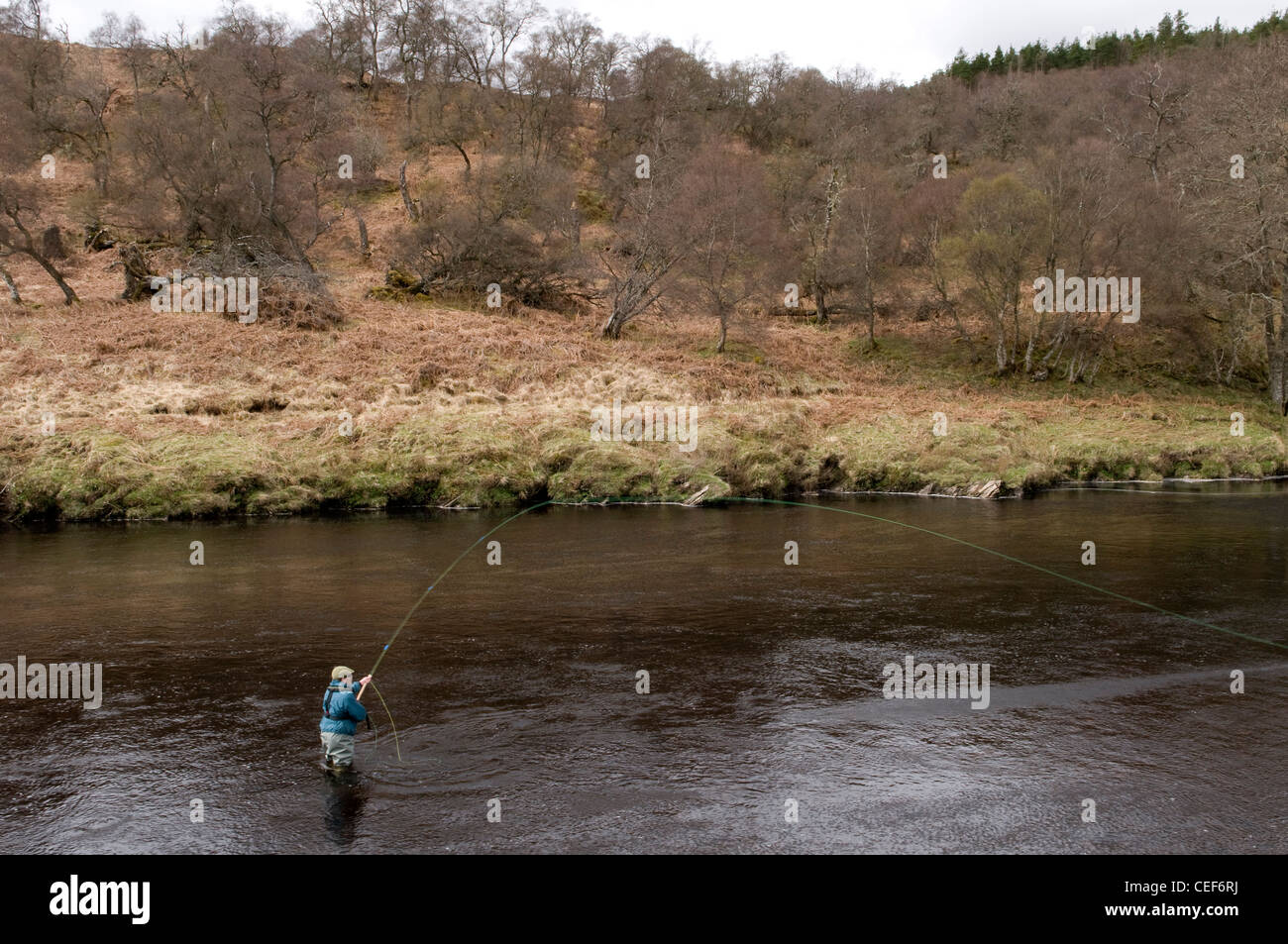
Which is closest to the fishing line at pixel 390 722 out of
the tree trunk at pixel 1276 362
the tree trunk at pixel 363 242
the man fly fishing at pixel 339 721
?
the man fly fishing at pixel 339 721

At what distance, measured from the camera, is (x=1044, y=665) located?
12195mm

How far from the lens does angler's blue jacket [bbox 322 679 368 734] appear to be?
8.65 metres

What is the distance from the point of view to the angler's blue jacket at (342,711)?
28.4 feet

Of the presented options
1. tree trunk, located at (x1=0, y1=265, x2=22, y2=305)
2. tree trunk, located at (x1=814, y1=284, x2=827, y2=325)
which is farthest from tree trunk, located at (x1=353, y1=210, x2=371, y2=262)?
tree trunk, located at (x1=814, y1=284, x2=827, y2=325)

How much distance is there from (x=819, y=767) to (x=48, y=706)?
9367mm

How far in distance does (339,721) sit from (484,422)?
2252cm

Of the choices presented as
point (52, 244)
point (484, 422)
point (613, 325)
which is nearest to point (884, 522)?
point (484, 422)

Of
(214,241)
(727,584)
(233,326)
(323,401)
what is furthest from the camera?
(214,241)

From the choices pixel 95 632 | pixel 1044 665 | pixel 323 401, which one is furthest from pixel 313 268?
pixel 1044 665

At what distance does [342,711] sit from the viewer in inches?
341

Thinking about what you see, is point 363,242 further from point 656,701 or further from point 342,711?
point 342,711

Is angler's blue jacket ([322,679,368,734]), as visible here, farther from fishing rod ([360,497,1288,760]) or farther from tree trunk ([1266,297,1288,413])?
tree trunk ([1266,297,1288,413])

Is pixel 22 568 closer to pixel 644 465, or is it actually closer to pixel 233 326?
pixel 644 465

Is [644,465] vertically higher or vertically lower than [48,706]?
higher
